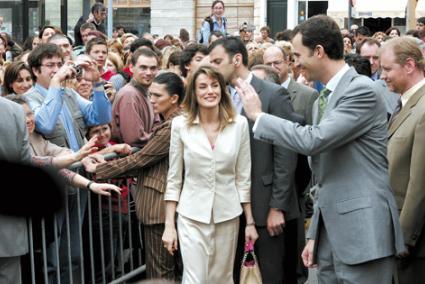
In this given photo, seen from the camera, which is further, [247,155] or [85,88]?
[85,88]

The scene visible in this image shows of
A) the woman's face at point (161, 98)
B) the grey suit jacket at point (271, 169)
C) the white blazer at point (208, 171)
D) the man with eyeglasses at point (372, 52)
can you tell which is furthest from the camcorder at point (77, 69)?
the man with eyeglasses at point (372, 52)

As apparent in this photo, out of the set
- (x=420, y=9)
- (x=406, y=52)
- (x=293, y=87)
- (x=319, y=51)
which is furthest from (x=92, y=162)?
(x=420, y=9)

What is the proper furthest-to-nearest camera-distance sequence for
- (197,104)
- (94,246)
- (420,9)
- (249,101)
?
(420,9) → (94,246) → (197,104) → (249,101)

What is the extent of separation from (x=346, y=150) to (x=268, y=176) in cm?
163

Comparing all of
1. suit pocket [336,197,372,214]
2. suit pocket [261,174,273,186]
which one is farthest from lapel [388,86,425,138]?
suit pocket [261,174,273,186]

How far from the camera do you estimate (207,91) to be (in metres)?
5.34

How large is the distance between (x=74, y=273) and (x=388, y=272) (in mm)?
2414

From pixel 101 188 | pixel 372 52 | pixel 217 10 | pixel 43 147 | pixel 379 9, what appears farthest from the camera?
pixel 379 9

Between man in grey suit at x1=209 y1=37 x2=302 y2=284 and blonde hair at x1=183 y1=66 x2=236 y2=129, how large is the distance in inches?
10.3

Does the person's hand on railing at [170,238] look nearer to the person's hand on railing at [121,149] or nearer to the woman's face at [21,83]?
the person's hand on railing at [121,149]

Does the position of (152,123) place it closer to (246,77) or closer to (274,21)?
(246,77)

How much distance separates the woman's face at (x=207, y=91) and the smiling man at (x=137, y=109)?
3.66ft

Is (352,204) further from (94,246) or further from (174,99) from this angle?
(94,246)

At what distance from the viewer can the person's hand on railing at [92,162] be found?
5.52m
